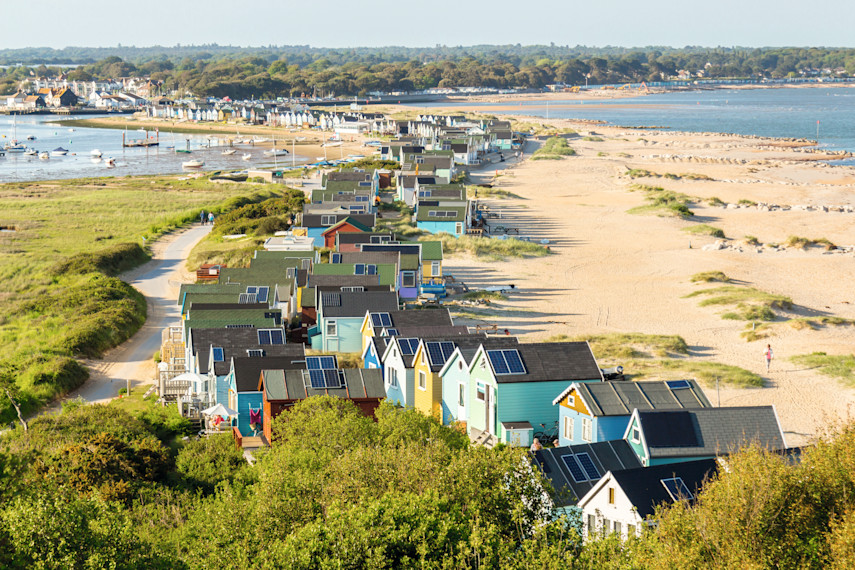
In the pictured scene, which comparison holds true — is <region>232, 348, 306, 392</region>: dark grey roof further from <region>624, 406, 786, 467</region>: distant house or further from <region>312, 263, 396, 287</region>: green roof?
<region>312, 263, 396, 287</region>: green roof

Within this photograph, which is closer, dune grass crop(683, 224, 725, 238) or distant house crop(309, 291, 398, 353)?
distant house crop(309, 291, 398, 353)

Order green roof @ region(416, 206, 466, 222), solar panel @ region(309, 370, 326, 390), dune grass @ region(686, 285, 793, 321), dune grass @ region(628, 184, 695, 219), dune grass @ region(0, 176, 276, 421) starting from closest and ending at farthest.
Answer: solar panel @ region(309, 370, 326, 390), dune grass @ region(0, 176, 276, 421), dune grass @ region(686, 285, 793, 321), green roof @ region(416, 206, 466, 222), dune grass @ region(628, 184, 695, 219)

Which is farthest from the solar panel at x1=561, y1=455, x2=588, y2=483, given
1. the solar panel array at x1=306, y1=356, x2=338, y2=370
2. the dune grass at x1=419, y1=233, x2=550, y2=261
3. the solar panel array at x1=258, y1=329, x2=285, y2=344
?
the dune grass at x1=419, y1=233, x2=550, y2=261

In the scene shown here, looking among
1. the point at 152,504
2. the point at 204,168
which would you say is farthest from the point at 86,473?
the point at 204,168

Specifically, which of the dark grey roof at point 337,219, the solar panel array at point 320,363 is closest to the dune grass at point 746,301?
the solar panel array at point 320,363

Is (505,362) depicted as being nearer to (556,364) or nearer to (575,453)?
(556,364)

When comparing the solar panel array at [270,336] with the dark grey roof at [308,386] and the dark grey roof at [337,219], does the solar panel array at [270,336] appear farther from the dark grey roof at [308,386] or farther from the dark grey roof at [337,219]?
the dark grey roof at [337,219]

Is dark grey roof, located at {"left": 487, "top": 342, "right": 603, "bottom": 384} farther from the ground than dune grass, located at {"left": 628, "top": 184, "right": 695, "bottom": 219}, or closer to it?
farther from the ground
